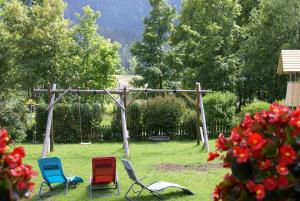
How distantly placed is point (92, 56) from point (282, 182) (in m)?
32.2

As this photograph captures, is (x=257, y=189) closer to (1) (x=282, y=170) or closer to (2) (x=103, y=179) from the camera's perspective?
(1) (x=282, y=170)

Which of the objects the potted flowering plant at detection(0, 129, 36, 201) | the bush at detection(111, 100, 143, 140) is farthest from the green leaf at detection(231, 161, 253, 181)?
the bush at detection(111, 100, 143, 140)

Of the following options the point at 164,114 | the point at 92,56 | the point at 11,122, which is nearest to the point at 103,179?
the point at 11,122

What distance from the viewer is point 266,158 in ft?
11.1

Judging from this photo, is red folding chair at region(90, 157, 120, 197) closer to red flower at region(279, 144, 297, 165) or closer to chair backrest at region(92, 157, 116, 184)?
chair backrest at region(92, 157, 116, 184)

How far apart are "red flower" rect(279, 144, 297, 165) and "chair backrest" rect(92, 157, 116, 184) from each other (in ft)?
25.3

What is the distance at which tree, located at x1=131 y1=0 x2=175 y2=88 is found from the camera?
111 feet

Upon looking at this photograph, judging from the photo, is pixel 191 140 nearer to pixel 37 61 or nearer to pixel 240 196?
pixel 37 61

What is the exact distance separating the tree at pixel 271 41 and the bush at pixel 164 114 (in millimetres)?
11577

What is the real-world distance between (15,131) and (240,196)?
56.4 ft

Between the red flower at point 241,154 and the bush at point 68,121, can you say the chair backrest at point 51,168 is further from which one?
the bush at point 68,121

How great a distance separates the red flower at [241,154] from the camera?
3324mm

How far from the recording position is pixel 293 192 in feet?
11.1

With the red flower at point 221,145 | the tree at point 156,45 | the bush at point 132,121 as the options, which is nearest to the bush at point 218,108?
the bush at point 132,121
